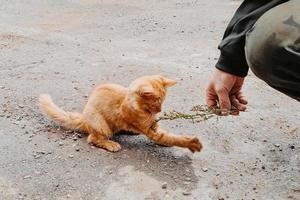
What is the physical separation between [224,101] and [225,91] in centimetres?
5

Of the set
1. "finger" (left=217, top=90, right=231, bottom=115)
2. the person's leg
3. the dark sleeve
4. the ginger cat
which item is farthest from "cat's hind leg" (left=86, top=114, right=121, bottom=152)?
the person's leg

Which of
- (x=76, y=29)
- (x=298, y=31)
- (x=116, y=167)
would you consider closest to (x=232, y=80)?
(x=298, y=31)

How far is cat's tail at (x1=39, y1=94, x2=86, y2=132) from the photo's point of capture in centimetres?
289

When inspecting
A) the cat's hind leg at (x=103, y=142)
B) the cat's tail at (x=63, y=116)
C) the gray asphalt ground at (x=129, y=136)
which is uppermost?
the cat's tail at (x=63, y=116)

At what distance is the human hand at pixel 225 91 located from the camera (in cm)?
199

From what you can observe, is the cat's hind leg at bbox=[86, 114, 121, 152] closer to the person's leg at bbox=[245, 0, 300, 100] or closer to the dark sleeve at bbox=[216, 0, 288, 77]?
the dark sleeve at bbox=[216, 0, 288, 77]

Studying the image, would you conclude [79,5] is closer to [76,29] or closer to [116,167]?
[76,29]

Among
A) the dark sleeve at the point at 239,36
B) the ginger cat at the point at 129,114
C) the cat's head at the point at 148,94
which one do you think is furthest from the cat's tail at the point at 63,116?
the dark sleeve at the point at 239,36

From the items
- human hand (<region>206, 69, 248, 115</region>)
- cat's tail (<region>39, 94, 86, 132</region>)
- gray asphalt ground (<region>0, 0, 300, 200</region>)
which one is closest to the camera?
human hand (<region>206, 69, 248, 115</region>)

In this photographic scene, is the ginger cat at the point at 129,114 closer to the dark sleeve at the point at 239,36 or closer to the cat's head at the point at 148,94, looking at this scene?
the cat's head at the point at 148,94

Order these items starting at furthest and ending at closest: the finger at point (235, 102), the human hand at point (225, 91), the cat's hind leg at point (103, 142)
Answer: the cat's hind leg at point (103, 142) < the finger at point (235, 102) < the human hand at point (225, 91)

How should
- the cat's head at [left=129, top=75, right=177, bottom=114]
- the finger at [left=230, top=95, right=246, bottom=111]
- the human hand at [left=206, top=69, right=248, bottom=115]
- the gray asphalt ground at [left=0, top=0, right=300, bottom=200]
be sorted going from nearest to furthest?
the human hand at [left=206, top=69, right=248, bottom=115] < the finger at [left=230, top=95, right=246, bottom=111] < the gray asphalt ground at [left=0, top=0, right=300, bottom=200] < the cat's head at [left=129, top=75, right=177, bottom=114]

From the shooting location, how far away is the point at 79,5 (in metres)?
6.91

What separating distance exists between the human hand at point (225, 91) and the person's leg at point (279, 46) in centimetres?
23
